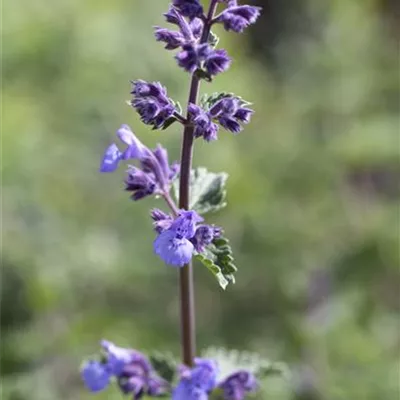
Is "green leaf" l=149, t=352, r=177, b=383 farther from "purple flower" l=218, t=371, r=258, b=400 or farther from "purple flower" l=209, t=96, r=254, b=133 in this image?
"purple flower" l=209, t=96, r=254, b=133

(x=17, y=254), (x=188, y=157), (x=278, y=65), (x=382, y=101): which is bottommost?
(x=188, y=157)

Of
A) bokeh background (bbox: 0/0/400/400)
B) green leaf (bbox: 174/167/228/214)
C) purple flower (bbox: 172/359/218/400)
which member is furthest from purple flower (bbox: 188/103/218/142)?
bokeh background (bbox: 0/0/400/400)

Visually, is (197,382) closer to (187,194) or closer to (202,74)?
(187,194)

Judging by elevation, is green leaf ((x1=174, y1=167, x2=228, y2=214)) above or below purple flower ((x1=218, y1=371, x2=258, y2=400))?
above

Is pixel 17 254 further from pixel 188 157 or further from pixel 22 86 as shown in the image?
pixel 188 157

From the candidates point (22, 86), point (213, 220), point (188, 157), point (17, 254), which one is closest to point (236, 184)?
point (213, 220)

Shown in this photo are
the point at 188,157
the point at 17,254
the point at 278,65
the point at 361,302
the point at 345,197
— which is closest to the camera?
the point at 188,157

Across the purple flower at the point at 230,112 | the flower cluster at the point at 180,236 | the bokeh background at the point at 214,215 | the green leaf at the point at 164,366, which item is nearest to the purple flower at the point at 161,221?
the flower cluster at the point at 180,236
